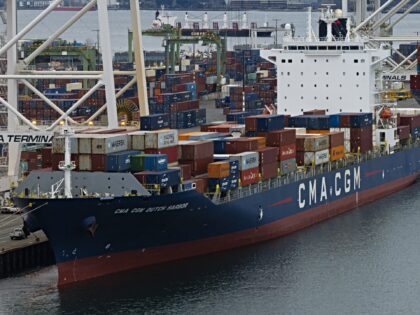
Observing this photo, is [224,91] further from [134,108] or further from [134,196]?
[134,196]

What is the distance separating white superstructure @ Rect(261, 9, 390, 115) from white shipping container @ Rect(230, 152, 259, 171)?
12.2m

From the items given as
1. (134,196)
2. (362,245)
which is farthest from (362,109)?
(134,196)

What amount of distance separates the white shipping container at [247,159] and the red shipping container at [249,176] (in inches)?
5.0

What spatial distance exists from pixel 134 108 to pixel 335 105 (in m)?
12.2

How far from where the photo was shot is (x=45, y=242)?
126 feet

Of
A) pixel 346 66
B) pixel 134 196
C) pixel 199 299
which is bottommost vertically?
pixel 199 299

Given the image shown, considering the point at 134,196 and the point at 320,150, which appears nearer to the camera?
the point at 134,196

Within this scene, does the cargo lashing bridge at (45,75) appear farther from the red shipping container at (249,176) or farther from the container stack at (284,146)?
the container stack at (284,146)

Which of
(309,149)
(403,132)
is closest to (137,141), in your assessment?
(309,149)

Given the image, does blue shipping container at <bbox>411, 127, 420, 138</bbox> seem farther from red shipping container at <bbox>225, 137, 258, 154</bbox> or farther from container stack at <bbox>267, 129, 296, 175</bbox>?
red shipping container at <bbox>225, 137, 258, 154</bbox>

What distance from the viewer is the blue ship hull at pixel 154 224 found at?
36156 mm

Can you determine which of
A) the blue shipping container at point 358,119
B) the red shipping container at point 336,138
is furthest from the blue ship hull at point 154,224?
the blue shipping container at point 358,119

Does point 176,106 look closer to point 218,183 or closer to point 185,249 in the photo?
point 218,183

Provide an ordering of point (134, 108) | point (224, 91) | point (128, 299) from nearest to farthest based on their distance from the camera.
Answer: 1. point (128, 299)
2. point (134, 108)
3. point (224, 91)
